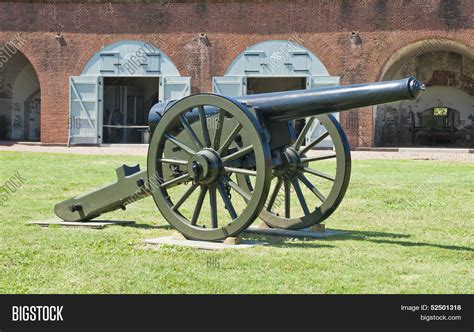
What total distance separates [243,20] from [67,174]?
8.69 m

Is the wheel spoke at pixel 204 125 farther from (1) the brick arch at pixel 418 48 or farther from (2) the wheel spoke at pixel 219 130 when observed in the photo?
(1) the brick arch at pixel 418 48

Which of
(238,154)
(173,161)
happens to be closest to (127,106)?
(173,161)

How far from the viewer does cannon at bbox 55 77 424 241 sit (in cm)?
691

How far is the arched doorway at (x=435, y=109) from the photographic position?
24.9 m

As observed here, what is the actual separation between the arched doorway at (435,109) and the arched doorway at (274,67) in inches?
132

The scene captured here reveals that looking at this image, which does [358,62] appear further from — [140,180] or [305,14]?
[140,180]

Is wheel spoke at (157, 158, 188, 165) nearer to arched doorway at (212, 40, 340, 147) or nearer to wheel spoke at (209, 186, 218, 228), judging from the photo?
wheel spoke at (209, 186, 218, 228)

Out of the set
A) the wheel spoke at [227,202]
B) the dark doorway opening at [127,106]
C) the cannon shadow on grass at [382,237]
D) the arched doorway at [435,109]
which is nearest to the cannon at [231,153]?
the wheel spoke at [227,202]

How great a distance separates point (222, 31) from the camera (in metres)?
22.0

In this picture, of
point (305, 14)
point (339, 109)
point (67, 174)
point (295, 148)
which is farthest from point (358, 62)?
point (339, 109)

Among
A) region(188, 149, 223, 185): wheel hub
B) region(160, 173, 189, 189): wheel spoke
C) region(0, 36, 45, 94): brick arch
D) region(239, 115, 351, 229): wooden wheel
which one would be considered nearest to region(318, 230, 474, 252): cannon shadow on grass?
region(239, 115, 351, 229): wooden wheel

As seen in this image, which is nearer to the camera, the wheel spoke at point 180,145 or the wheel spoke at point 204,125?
the wheel spoke at point 204,125

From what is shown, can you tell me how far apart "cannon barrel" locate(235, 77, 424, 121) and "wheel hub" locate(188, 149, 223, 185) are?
1.80ft

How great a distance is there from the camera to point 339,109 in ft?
22.8
